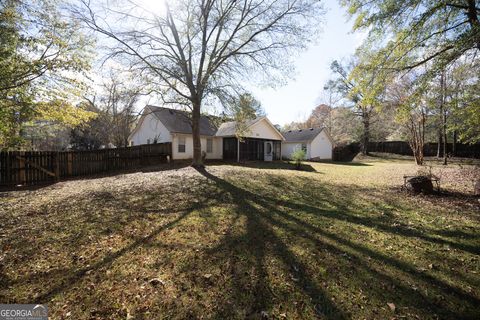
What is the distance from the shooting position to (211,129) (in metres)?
22.6

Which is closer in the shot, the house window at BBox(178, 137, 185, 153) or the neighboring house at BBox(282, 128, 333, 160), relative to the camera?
the house window at BBox(178, 137, 185, 153)

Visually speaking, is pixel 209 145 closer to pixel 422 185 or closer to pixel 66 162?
pixel 66 162

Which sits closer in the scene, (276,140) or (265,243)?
(265,243)

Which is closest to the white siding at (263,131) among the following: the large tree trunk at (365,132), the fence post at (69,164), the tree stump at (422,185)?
the fence post at (69,164)

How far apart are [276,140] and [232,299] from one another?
23.0 metres

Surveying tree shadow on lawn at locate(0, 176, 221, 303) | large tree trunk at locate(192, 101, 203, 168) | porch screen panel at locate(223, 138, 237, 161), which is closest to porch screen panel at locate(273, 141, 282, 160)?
porch screen panel at locate(223, 138, 237, 161)

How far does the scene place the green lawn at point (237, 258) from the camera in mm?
2818

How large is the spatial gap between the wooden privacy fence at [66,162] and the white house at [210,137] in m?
1.99

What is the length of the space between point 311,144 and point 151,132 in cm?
1878

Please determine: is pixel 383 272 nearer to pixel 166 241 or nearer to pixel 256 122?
pixel 166 241

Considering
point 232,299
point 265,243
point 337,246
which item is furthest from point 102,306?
point 337,246

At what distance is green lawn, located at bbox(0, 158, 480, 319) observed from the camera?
282 centimetres

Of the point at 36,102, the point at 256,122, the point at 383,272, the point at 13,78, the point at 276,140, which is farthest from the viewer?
the point at 276,140

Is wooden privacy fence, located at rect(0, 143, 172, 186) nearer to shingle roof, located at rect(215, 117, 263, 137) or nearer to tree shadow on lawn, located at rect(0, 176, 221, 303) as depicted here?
tree shadow on lawn, located at rect(0, 176, 221, 303)
